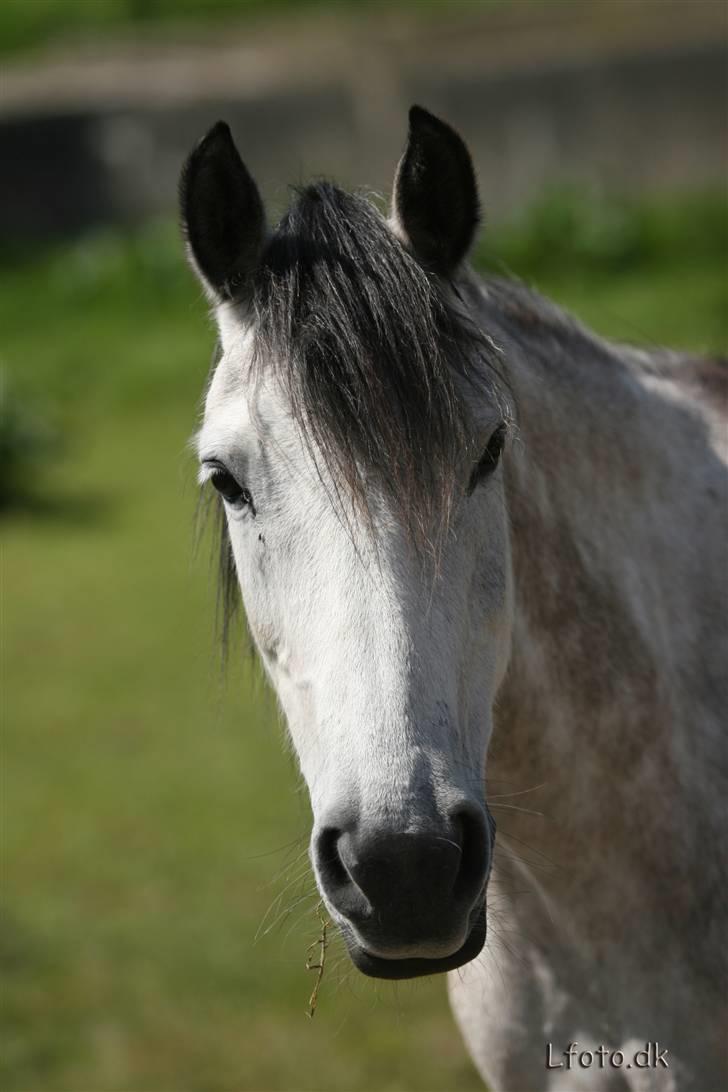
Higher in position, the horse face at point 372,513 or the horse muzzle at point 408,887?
the horse face at point 372,513

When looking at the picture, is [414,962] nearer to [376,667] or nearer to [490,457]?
[376,667]

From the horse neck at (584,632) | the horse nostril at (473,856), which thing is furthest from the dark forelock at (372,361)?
the horse nostril at (473,856)

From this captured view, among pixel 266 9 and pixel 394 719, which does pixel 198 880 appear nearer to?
pixel 394 719

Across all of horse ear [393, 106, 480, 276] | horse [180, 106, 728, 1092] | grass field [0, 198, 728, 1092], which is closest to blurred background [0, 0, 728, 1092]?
grass field [0, 198, 728, 1092]

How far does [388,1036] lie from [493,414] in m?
3.19

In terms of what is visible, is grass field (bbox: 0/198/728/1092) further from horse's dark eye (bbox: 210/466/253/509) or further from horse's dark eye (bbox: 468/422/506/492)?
horse's dark eye (bbox: 468/422/506/492)

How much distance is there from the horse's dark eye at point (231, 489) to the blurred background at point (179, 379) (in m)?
2.87

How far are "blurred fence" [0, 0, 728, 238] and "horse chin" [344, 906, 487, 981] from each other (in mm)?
11064

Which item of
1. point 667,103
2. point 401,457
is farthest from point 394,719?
point 667,103

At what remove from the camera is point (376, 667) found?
186 centimetres

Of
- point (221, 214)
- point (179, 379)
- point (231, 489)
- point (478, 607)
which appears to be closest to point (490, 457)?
point (478, 607)

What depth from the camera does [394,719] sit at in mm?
1809

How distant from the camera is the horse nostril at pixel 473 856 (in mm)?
1827

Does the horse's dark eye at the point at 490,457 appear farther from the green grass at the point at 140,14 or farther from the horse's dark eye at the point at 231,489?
Result: the green grass at the point at 140,14
